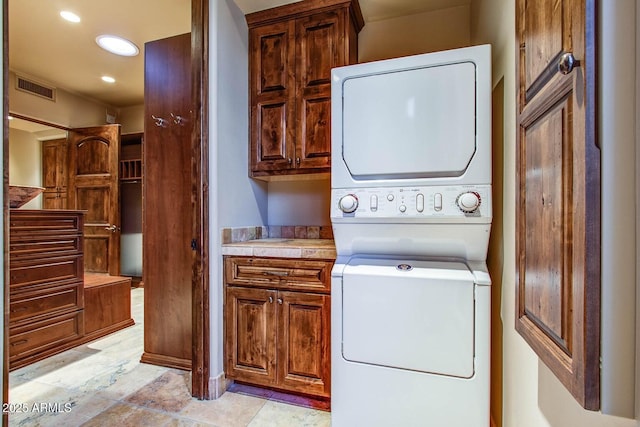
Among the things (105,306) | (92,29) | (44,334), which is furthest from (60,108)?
(44,334)

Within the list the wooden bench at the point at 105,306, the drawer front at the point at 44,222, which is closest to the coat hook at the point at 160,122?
the drawer front at the point at 44,222

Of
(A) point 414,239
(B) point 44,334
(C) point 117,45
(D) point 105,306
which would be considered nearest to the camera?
(A) point 414,239

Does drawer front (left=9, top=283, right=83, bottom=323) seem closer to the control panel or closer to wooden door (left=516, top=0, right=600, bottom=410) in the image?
the control panel

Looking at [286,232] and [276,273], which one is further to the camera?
[286,232]

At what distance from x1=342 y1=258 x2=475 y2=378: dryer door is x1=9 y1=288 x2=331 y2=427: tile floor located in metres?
0.65

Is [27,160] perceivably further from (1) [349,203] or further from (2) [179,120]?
(1) [349,203]

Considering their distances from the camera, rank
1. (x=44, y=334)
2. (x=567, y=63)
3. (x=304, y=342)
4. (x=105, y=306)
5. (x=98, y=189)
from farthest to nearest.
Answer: (x=98, y=189), (x=105, y=306), (x=44, y=334), (x=304, y=342), (x=567, y=63)

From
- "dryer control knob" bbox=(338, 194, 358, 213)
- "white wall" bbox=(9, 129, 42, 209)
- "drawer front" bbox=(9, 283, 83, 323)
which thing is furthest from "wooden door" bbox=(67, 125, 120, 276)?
"dryer control knob" bbox=(338, 194, 358, 213)

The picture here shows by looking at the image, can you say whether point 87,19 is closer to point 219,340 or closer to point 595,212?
point 219,340

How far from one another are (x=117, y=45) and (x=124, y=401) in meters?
3.22

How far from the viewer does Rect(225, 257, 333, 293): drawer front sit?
5.30ft

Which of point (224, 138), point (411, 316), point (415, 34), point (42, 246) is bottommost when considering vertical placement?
point (411, 316)

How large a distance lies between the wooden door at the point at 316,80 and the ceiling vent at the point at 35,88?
379cm

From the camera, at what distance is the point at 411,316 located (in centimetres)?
119
